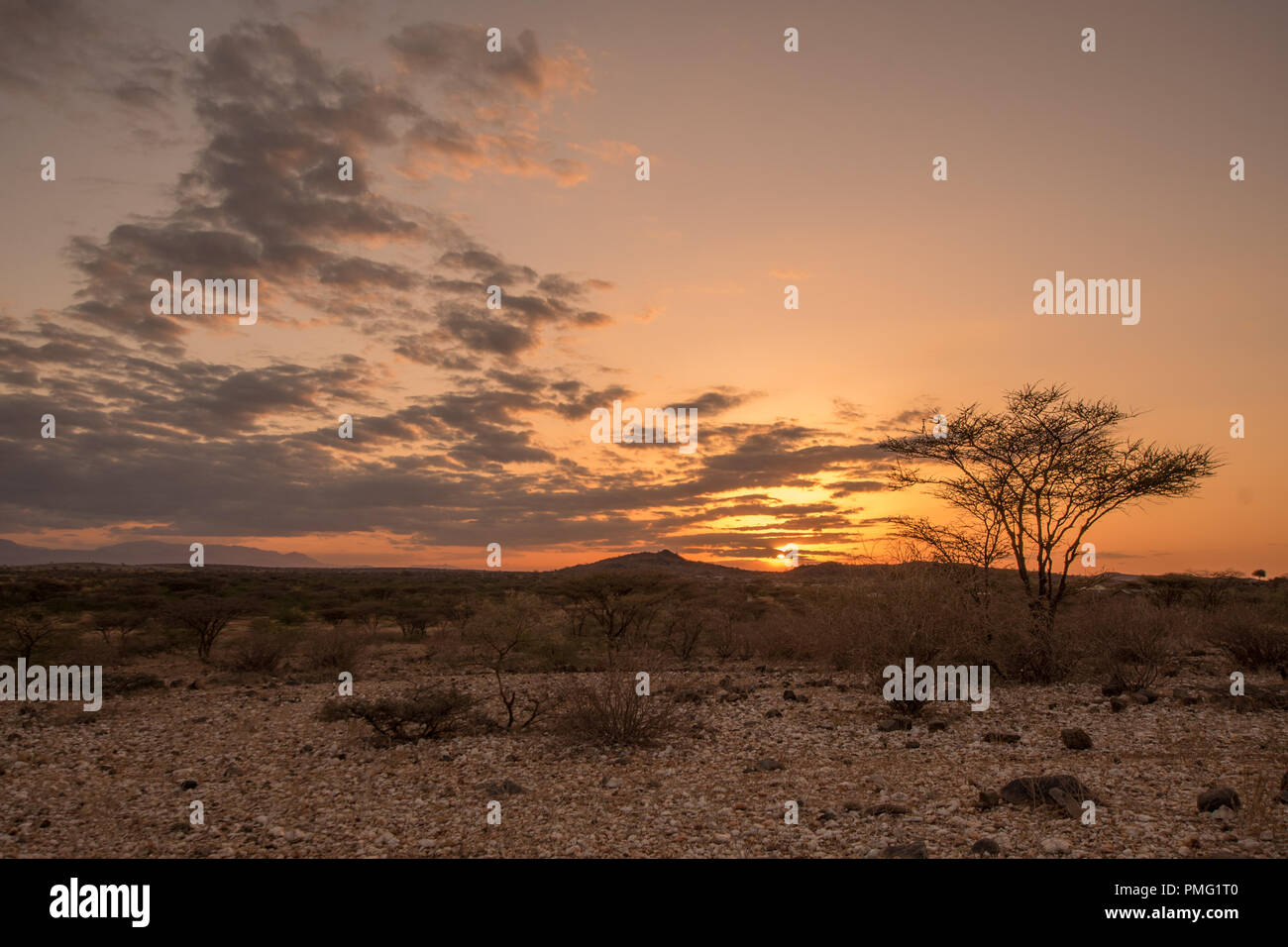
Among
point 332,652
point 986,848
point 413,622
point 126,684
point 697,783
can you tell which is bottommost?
point 413,622

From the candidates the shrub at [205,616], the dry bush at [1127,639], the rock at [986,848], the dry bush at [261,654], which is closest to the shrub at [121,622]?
the shrub at [205,616]

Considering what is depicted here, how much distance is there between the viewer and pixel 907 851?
7.05 m

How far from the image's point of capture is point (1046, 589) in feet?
60.4

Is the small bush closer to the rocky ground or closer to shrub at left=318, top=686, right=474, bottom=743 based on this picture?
the rocky ground

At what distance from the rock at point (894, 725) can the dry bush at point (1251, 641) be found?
36.7 feet

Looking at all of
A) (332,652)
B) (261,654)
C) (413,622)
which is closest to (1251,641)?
(332,652)

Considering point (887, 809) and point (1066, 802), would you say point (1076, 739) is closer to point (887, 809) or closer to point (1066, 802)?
point (1066, 802)

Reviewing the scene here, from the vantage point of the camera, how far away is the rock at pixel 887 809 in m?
8.54

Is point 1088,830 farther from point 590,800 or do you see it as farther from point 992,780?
point 590,800

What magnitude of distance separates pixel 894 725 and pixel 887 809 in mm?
4860

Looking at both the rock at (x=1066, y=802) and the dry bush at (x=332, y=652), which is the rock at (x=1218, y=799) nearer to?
the rock at (x=1066, y=802)

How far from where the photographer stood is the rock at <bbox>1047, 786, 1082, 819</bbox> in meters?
7.87

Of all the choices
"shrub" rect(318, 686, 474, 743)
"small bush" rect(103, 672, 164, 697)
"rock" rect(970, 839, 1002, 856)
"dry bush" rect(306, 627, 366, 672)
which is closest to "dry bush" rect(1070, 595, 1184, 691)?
"rock" rect(970, 839, 1002, 856)

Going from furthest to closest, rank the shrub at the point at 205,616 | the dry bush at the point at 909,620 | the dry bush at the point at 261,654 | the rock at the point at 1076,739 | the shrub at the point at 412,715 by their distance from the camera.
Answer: the shrub at the point at 205,616 → the dry bush at the point at 261,654 → the dry bush at the point at 909,620 → the shrub at the point at 412,715 → the rock at the point at 1076,739
